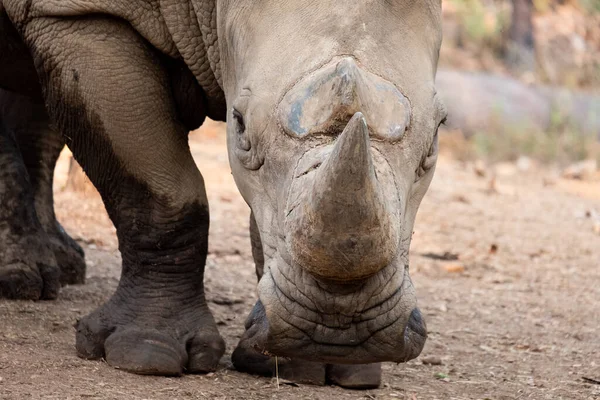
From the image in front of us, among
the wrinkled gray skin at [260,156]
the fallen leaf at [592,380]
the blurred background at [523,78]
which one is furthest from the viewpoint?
the blurred background at [523,78]

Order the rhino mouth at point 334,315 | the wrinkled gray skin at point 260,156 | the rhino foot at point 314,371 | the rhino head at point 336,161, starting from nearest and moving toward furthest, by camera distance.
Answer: the rhino head at point 336,161 < the wrinkled gray skin at point 260,156 < the rhino mouth at point 334,315 < the rhino foot at point 314,371

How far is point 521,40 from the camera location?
16859mm

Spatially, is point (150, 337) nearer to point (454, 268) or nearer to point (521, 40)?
point (454, 268)

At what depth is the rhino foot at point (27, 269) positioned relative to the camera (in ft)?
18.6

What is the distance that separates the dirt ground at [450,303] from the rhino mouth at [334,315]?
30.9 inches

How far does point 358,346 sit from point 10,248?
257 cm

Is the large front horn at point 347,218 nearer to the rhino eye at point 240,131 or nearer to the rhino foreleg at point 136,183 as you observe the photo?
the rhino eye at point 240,131

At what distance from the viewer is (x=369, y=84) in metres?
3.46

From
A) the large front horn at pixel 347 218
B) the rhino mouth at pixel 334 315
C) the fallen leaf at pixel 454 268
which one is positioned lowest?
the fallen leaf at pixel 454 268

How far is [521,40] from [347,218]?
14162 mm

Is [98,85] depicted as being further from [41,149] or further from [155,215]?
[41,149]

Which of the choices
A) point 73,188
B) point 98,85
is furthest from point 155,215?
point 73,188

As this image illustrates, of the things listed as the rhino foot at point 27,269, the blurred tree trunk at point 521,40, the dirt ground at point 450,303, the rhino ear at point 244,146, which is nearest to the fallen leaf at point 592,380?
the dirt ground at point 450,303

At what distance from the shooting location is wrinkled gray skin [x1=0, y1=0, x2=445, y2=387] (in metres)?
3.37
